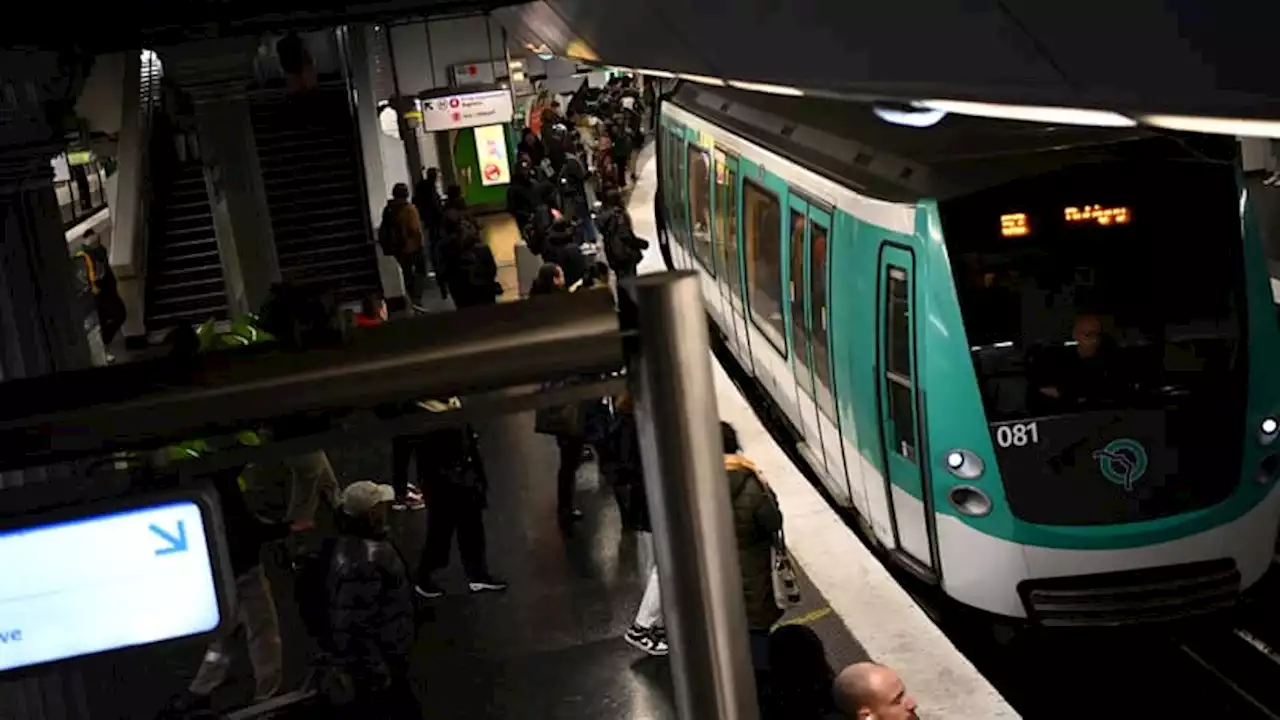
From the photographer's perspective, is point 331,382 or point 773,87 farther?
point 773,87

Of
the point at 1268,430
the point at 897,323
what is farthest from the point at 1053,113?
the point at 1268,430

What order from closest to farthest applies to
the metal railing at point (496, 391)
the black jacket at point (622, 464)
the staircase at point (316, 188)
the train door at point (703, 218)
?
the metal railing at point (496, 391), the black jacket at point (622, 464), the train door at point (703, 218), the staircase at point (316, 188)

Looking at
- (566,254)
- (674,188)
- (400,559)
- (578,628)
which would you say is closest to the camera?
(400,559)

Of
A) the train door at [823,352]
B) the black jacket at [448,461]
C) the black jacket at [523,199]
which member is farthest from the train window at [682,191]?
the black jacket at [448,461]

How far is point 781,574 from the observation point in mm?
7172

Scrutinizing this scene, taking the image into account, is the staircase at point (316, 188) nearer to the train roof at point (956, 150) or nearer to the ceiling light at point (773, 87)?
the train roof at point (956, 150)

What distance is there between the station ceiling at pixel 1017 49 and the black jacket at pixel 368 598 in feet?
9.24

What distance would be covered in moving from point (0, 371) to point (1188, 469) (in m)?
5.82

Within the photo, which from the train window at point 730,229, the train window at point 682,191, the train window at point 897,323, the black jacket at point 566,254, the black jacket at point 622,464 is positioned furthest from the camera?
the train window at point 682,191

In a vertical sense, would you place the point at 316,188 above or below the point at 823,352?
above

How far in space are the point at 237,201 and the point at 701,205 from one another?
6703mm

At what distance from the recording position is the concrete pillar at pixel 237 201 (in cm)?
1762

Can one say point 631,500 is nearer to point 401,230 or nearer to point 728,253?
point 728,253

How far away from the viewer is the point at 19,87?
21.3 feet
